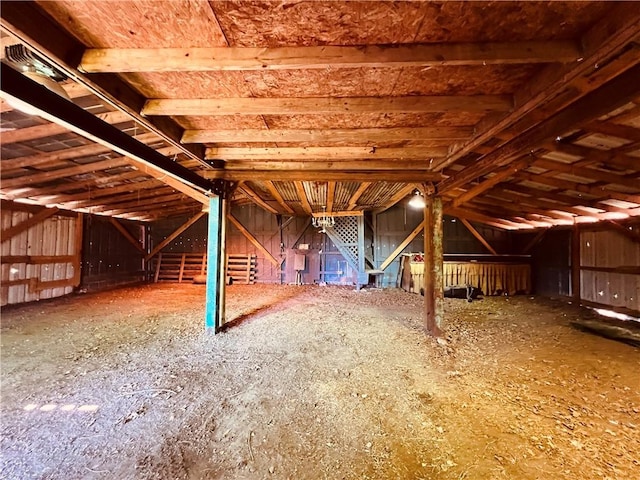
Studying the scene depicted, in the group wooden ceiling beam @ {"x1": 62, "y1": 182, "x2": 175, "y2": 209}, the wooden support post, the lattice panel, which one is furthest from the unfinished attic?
the lattice panel

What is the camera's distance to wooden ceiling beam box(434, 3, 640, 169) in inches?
43.8

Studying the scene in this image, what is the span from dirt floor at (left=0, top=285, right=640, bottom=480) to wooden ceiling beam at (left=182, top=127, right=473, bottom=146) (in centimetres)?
231

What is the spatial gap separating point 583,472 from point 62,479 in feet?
9.38

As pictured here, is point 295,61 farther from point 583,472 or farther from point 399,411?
point 583,472

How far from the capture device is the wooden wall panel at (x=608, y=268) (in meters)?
4.80

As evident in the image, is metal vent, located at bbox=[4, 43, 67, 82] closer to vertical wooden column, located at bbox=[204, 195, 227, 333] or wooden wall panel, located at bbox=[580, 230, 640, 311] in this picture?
vertical wooden column, located at bbox=[204, 195, 227, 333]

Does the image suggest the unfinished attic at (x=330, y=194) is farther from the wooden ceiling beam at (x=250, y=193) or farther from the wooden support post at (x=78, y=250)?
the wooden support post at (x=78, y=250)

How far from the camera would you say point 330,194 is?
5449 millimetres

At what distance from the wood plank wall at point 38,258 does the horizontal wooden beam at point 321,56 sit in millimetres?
5936

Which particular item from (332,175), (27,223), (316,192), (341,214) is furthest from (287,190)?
(27,223)

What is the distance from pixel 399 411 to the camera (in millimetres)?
1981

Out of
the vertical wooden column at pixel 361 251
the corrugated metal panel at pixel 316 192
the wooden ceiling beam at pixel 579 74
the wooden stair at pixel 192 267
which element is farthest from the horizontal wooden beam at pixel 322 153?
the wooden stair at pixel 192 267

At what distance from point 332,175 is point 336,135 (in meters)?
1.08

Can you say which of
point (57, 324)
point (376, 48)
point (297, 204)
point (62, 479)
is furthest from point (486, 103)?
point (57, 324)
